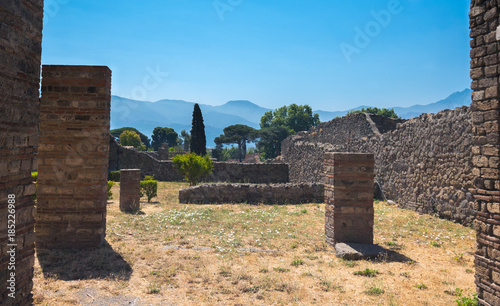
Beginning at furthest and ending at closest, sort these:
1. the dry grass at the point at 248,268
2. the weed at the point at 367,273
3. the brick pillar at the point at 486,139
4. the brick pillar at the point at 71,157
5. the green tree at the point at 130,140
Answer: the green tree at the point at 130,140 → the brick pillar at the point at 71,157 → the weed at the point at 367,273 → the dry grass at the point at 248,268 → the brick pillar at the point at 486,139

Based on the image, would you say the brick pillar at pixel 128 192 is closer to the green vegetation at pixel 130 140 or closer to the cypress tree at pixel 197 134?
the cypress tree at pixel 197 134

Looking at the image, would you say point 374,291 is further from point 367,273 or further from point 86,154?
point 86,154

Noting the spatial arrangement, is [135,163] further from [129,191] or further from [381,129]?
[381,129]

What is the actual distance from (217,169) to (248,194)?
10.1 m

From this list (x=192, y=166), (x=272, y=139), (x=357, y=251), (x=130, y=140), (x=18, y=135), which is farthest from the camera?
(x=272, y=139)

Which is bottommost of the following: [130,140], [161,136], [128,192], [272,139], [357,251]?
[357,251]

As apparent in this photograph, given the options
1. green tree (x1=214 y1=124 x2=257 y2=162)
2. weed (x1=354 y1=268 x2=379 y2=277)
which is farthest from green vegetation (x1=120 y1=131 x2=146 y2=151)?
weed (x1=354 y1=268 x2=379 y2=277)

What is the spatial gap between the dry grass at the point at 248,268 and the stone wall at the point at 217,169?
46.0ft

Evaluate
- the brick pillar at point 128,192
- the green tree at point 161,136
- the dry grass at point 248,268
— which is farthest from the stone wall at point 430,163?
the green tree at point 161,136

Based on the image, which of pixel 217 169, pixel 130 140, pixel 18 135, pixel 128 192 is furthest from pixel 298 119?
pixel 18 135

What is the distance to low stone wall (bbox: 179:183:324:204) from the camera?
43.8 feet

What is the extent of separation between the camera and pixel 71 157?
595cm

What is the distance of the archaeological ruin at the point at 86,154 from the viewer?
3080mm

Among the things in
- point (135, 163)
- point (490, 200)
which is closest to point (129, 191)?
point (490, 200)
